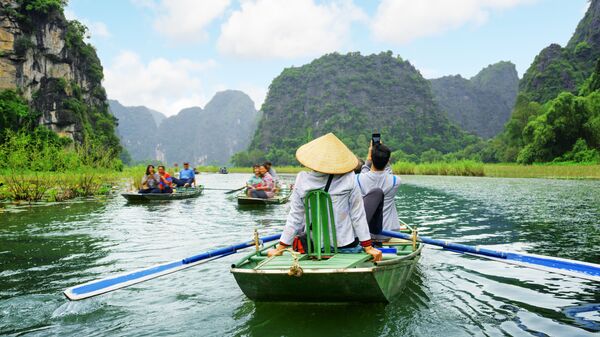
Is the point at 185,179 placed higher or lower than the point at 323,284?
higher

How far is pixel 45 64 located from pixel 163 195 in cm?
2988

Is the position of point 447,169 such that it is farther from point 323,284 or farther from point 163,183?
point 323,284

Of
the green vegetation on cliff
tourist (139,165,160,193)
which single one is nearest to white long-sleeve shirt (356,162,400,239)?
tourist (139,165,160,193)

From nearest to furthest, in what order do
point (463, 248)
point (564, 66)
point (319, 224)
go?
point (319, 224) < point (463, 248) < point (564, 66)

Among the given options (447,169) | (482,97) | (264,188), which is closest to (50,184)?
(264,188)

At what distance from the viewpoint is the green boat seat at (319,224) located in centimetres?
380

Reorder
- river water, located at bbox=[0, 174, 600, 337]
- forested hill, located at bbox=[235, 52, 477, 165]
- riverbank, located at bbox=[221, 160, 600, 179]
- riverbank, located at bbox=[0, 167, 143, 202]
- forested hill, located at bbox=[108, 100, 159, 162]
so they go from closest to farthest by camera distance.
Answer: river water, located at bbox=[0, 174, 600, 337]
riverbank, located at bbox=[0, 167, 143, 202]
riverbank, located at bbox=[221, 160, 600, 179]
forested hill, located at bbox=[235, 52, 477, 165]
forested hill, located at bbox=[108, 100, 159, 162]

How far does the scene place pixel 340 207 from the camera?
385cm

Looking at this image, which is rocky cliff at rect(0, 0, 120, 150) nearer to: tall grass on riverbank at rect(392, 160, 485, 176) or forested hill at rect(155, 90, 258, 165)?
tall grass on riverbank at rect(392, 160, 485, 176)

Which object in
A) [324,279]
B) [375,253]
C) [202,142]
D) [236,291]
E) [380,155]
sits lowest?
[236,291]

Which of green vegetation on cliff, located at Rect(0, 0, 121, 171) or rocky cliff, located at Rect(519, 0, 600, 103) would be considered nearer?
green vegetation on cliff, located at Rect(0, 0, 121, 171)

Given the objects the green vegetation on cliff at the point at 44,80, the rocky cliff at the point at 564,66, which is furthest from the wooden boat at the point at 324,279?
the rocky cliff at the point at 564,66

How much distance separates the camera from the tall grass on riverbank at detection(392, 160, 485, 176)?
103ft

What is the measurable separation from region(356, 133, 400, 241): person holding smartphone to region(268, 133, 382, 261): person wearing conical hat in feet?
3.00
